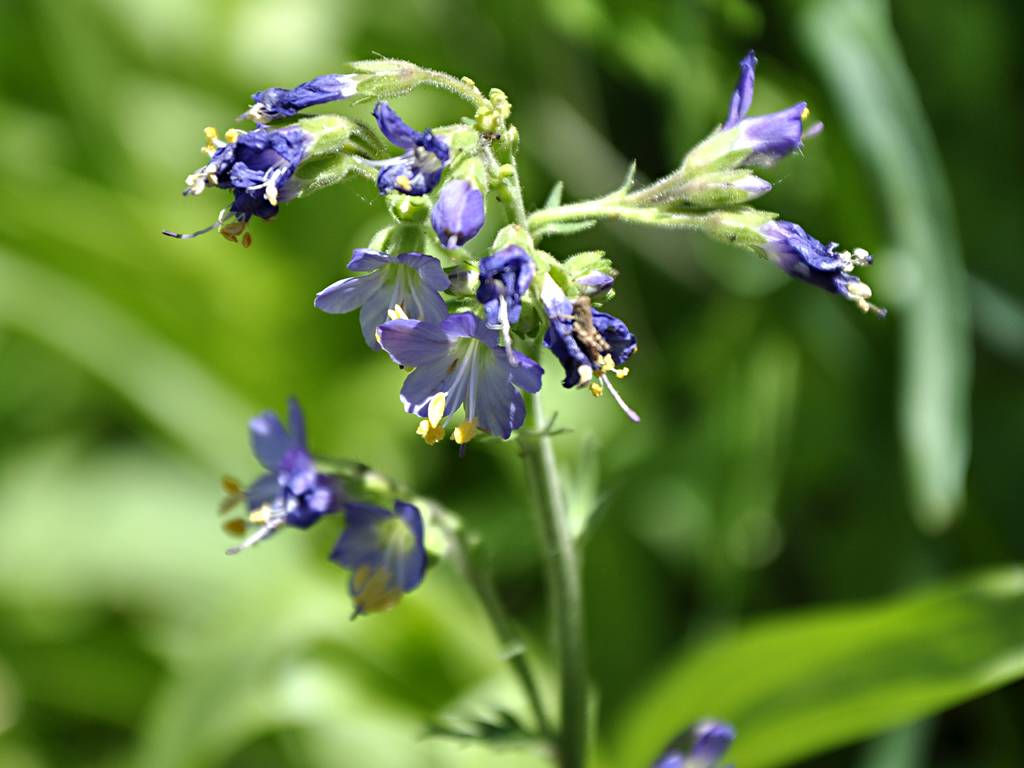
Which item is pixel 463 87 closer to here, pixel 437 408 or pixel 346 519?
pixel 437 408

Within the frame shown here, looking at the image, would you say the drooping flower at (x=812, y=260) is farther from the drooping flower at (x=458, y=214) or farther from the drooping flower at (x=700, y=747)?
the drooping flower at (x=700, y=747)

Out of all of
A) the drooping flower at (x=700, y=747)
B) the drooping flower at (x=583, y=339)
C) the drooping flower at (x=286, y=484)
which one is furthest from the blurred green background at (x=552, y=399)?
the drooping flower at (x=583, y=339)

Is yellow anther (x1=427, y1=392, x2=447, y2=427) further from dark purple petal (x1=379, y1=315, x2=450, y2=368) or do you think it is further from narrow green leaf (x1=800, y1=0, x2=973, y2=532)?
narrow green leaf (x1=800, y1=0, x2=973, y2=532)

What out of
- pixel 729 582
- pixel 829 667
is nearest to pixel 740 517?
pixel 729 582

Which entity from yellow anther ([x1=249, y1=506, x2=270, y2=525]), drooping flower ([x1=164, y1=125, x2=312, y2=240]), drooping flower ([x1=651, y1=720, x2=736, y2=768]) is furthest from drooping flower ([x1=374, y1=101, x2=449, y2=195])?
drooping flower ([x1=651, y1=720, x2=736, y2=768])

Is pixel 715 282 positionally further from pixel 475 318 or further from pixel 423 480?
pixel 475 318

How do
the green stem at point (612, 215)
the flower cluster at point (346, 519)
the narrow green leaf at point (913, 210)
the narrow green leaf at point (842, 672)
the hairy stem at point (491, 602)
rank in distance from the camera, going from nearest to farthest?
1. the green stem at point (612, 215)
2. the flower cluster at point (346, 519)
3. the hairy stem at point (491, 602)
4. the narrow green leaf at point (842, 672)
5. the narrow green leaf at point (913, 210)
